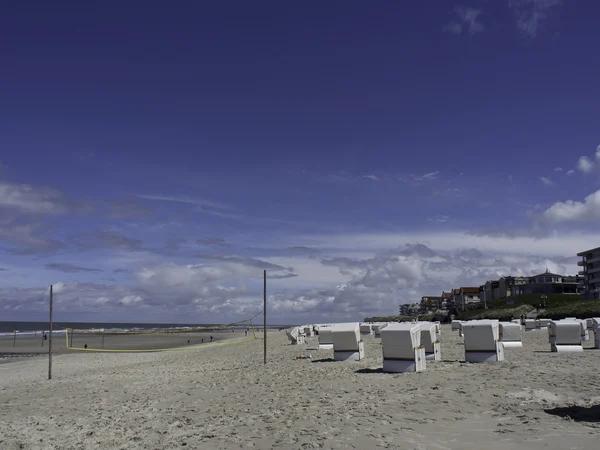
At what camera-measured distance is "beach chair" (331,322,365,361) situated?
62.7 ft

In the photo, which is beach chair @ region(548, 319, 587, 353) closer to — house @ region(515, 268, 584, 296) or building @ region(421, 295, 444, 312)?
house @ region(515, 268, 584, 296)

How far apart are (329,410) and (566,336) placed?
13798 mm

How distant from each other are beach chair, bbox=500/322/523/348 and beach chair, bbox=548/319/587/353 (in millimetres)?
2224

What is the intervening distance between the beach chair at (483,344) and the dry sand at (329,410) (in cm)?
67

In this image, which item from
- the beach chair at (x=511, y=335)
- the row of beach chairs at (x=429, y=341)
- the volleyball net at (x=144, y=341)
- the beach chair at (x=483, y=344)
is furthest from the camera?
the volleyball net at (x=144, y=341)

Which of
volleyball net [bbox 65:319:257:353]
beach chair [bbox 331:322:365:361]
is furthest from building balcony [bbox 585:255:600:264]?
beach chair [bbox 331:322:365:361]

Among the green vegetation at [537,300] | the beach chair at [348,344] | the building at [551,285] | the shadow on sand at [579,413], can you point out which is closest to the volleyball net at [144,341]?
the beach chair at [348,344]

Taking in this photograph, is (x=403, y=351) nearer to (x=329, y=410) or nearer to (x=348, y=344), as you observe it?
(x=348, y=344)

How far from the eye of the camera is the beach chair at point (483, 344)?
53.5 feet

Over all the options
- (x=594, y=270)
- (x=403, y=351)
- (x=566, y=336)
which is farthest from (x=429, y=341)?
(x=594, y=270)

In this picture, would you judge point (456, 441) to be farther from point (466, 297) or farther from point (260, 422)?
point (466, 297)

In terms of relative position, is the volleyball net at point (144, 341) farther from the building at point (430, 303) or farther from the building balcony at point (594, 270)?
the building at point (430, 303)

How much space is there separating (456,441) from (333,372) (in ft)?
28.6

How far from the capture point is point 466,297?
14662cm
